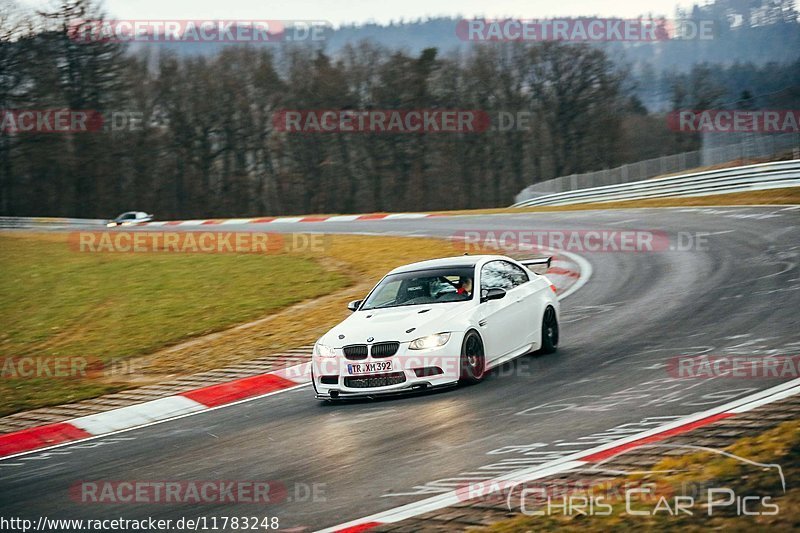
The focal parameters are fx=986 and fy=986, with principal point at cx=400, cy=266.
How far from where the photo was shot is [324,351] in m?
10.4

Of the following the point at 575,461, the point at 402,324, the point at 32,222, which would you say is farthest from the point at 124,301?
the point at 32,222

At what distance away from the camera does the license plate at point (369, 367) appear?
393 inches

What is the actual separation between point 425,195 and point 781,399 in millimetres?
68053

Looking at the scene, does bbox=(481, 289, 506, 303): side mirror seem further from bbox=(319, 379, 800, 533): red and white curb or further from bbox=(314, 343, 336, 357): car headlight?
bbox=(319, 379, 800, 533): red and white curb

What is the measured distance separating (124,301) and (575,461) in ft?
46.4

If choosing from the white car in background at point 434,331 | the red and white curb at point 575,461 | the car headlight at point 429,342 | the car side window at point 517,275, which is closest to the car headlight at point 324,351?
the white car in background at point 434,331

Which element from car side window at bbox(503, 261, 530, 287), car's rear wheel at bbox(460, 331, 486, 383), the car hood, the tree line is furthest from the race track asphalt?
the tree line

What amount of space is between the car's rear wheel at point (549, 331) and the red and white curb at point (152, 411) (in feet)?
9.66

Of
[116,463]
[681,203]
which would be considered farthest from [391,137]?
[116,463]

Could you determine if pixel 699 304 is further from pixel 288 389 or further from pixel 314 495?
pixel 314 495

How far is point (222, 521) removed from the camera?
6305 millimetres

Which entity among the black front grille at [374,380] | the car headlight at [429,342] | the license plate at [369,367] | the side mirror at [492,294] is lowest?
the black front grille at [374,380]

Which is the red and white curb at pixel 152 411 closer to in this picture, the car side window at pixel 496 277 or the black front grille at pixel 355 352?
the black front grille at pixel 355 352

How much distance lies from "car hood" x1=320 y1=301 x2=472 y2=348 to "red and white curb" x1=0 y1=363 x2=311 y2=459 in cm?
180
